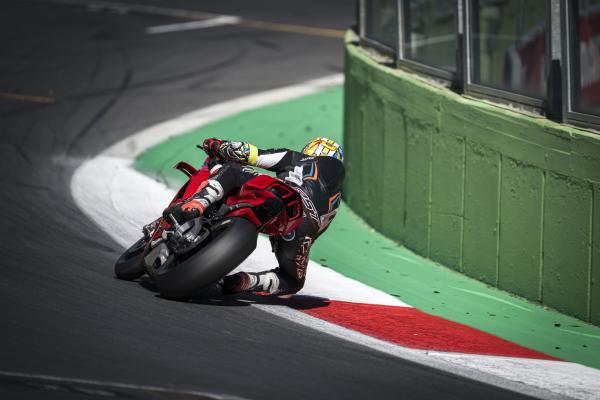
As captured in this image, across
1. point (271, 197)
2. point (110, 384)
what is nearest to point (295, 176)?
point (271, 197)

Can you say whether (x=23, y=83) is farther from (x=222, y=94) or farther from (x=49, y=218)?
(x=49, y=218)

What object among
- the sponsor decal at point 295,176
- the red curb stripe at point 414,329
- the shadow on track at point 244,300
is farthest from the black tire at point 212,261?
the red curb stripe at point 414,329

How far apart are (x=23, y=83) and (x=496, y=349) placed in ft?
35.5

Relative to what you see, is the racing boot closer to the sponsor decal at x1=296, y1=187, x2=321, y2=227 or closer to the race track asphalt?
the race track asphalt

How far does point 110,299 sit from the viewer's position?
25.0 ft

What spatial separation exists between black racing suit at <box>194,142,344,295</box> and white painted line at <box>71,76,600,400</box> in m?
0.28

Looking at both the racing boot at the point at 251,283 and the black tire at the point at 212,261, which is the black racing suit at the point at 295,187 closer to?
the racing boot at the point at 251,283

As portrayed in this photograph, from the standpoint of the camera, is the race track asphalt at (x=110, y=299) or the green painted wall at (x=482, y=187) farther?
the green painted wall at (x=482, y=187)

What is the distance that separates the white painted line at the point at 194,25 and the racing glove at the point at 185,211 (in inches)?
547

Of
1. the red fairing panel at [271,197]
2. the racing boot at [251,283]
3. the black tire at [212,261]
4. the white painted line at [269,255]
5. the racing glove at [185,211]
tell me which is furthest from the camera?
the racing boot at [251,283]

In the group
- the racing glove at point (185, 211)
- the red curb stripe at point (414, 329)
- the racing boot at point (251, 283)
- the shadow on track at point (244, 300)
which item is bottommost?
the red curb stripe at point (414, 329)

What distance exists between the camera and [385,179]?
11.3 m

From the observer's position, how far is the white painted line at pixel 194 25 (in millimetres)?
21359

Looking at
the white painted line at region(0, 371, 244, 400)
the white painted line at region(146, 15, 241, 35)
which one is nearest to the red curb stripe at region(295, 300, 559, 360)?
the white painted line at region(0, 371, 244, 400)
